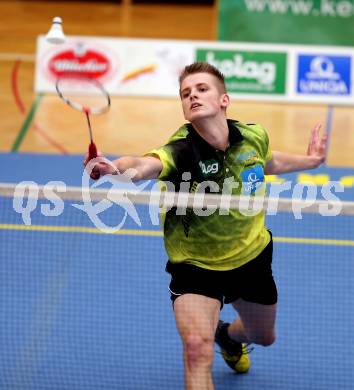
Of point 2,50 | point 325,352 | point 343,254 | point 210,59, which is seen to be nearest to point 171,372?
point 325,352

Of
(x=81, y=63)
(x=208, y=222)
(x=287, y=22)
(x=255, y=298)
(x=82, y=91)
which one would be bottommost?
(x=255, y=298)

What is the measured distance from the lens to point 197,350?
465cm

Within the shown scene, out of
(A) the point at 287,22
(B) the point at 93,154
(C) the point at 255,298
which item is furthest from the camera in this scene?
(A) the point at 287,22

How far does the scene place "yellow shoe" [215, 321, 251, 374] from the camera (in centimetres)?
607

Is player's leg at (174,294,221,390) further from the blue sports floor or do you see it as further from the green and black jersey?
the blue sports floor

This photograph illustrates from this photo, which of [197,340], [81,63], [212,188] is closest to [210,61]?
[81,63]

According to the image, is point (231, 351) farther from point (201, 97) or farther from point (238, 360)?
point (201, 97)

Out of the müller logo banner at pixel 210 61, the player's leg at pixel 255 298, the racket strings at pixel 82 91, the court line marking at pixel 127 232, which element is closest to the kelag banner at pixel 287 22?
the müller logo banner at pixel 210 61

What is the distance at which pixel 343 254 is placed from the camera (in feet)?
25.7

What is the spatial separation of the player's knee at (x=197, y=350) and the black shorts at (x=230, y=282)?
331mm

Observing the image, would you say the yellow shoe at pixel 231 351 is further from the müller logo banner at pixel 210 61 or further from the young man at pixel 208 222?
the müller logo banner at pixel 210 61

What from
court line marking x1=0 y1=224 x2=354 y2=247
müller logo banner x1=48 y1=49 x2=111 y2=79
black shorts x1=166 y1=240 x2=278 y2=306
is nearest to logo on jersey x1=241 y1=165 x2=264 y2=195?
black shorts x1=166 y1=240 x2=278 y2=306

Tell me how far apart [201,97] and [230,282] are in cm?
107

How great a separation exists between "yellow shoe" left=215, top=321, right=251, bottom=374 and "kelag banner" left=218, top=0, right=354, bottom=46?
6.69m
